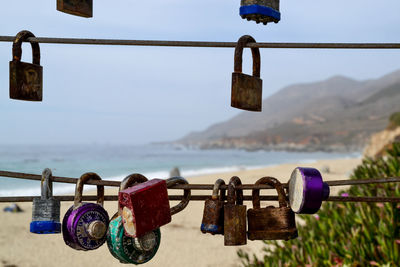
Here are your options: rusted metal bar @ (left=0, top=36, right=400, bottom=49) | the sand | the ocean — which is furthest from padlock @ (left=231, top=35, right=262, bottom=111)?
the ocean

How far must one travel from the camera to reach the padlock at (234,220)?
2.34 metres

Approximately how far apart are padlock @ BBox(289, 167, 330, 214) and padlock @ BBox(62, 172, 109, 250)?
38.4 inches

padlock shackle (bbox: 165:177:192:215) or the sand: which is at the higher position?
padlock shackle (bbox: 165:177:192:215)

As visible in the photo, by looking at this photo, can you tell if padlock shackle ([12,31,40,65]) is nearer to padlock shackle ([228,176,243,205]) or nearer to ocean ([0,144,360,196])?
padlock shackle ([228,176,243,205])

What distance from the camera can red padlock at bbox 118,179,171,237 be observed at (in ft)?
6.66

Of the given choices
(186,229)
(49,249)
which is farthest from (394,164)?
(49,249)

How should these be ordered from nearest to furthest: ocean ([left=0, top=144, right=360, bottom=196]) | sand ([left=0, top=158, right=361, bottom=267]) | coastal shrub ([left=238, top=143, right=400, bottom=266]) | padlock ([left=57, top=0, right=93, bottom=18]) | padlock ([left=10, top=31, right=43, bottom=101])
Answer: padlock ([left=10, top=31, right=43, bottom=101])
padlock ([left=57, top=0, right=93, bottom=18])
coastal shrub ([left=238, top=143, right=400, bottom=266])
sand ([left=0, top=158, right=361, bottom=267])
ocean ([left=0, top=144, right=360, bottom=196])

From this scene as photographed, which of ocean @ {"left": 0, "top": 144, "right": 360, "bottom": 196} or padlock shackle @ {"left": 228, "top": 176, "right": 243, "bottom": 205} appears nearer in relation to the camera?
padlock shackle @ {"left": 228, "top": 176, "right": 243, "bottom": 205}

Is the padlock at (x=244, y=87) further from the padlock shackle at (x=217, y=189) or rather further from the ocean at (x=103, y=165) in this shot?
the ocean at (x=103, y=165)

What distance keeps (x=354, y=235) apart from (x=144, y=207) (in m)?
5.02

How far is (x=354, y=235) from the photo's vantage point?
20.8 ft

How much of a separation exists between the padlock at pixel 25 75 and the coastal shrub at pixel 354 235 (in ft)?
15.6

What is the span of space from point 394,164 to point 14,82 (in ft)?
21.0

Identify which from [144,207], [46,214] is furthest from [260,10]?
[46,214]
